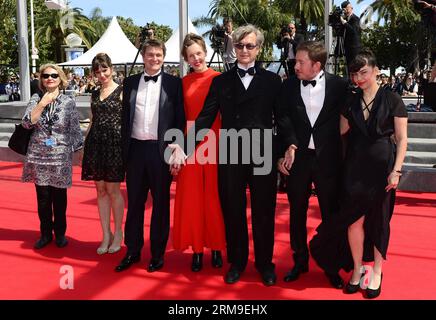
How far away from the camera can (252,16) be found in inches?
1599

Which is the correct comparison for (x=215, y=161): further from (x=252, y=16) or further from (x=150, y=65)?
(x=252, y=16)

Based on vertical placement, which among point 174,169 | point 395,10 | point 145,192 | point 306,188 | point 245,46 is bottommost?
point 145,192

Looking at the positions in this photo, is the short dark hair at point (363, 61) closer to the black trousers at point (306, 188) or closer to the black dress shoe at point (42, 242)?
the black trousers at point (306, 188)

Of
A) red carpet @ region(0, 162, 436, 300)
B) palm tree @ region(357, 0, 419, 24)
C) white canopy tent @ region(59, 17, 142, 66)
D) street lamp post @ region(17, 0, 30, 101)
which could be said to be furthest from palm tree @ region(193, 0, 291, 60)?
red carpet @ region(0, 162, 436, 300)

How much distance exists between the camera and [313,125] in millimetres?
3828

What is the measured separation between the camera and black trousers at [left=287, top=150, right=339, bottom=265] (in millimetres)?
3838

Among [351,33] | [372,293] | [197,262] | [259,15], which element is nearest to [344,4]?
[351,33]

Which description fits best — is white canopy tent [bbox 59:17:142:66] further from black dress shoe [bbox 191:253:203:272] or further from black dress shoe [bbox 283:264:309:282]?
black dress shoe [bbox 283:264:309:282]

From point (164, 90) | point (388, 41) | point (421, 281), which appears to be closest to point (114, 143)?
point (164, 90)

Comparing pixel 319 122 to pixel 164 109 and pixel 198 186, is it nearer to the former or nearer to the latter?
pixel 198 186

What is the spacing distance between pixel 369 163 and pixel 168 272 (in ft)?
5.96

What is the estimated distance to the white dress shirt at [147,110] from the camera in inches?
166

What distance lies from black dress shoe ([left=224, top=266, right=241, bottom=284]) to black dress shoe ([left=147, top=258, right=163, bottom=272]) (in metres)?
0.60
